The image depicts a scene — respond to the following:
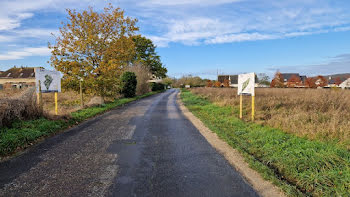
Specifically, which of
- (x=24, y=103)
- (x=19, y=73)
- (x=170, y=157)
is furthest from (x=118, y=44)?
(x=19, y=73)

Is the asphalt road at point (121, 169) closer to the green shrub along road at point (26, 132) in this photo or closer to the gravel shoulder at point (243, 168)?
the gravel shoulder at point (243, 168)

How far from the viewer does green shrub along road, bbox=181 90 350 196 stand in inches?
146

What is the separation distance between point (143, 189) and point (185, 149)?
250 cm

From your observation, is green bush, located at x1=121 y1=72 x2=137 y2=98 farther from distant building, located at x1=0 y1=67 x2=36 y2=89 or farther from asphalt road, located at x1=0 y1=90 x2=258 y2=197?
distant building, located at x1=0 y1=67 x2=36 y2=89

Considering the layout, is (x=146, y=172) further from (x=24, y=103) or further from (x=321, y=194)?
(x=24, y=103)

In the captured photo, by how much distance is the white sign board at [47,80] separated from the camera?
31.8 ft

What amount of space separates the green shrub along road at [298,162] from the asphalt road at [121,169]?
735 mm

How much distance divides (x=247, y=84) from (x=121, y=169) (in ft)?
25.6

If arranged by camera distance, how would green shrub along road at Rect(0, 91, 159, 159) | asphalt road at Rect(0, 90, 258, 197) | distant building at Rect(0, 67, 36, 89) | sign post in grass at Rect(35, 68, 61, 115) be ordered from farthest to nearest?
distant building at Rect(0, 67, 36, 89)
sign post in grass at Rect(35, 68, 61, 115)
green shrub along road at Rect(0, 91, 159, 159)
asphalt road at Rect(0, 90, 258, 197)

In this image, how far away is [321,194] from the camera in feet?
11.5

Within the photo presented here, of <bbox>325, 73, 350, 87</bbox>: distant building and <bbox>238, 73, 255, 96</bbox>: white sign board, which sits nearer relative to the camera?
<bbox>238, 73, 255, 96</bbox>: white sign board

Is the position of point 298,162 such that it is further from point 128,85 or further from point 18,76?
point 18,76

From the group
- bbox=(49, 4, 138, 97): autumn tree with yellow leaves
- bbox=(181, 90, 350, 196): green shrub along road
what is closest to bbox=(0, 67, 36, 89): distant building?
bbox=(49, 4, 138, 97): autumn tree with yellow leaves

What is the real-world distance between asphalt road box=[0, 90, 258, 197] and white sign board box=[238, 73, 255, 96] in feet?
15.0
